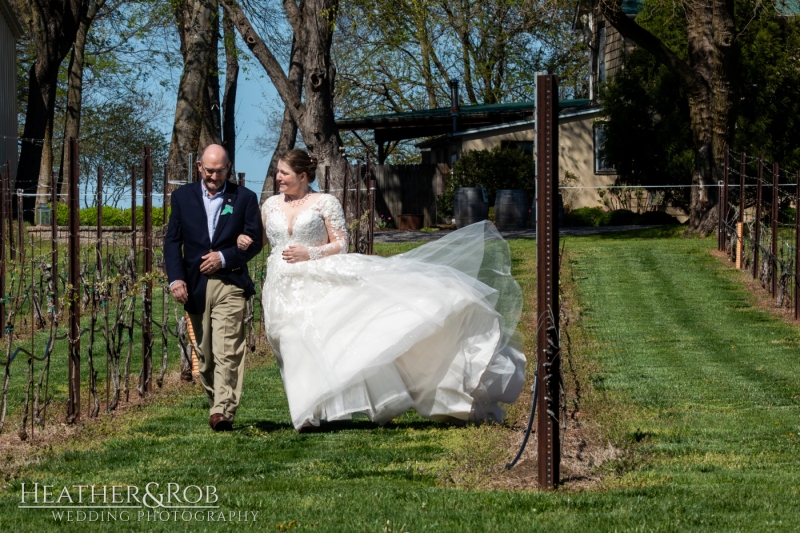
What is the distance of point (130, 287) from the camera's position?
395 inches

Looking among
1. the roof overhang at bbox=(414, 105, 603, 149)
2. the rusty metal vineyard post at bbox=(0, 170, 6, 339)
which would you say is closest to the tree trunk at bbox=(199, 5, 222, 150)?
the roof overhang at bbox=(414, 105, 603, 149)

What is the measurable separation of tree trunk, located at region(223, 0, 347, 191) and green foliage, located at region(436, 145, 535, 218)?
8.95 meters

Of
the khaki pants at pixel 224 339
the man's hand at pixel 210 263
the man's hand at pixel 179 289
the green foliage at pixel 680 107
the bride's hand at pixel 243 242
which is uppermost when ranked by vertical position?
the green foliage at pixel 680 107

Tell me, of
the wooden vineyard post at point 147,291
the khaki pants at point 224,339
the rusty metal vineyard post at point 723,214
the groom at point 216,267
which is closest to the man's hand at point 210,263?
the groom at point 216,267

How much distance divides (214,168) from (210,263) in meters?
0.67

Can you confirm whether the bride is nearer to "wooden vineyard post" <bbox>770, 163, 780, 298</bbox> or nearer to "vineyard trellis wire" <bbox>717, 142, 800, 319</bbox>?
"vineyard trellis wire" <bbox>717, 142, 800, 319</bbox>

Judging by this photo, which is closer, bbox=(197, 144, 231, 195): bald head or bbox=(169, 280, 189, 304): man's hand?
bbox=(169, 280, 189, 304): man's hand

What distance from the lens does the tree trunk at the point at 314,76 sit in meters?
22.2

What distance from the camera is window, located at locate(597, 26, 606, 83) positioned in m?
36.9

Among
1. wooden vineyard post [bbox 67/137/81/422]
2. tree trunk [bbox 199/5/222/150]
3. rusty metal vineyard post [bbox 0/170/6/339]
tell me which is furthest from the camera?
tree trunk [bbox 199/5/222/150]

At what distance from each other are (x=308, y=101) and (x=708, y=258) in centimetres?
856

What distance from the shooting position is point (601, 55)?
123ft

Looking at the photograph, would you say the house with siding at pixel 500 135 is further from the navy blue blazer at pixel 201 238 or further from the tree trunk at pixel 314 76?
the navy blue blazer at pixel 201 238

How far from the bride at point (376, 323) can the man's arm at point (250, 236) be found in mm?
75
